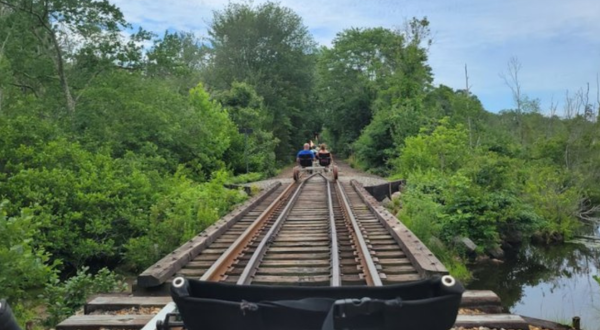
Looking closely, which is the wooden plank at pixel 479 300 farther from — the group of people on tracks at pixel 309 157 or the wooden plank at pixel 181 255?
the group of people on tracks at pixel 309 157

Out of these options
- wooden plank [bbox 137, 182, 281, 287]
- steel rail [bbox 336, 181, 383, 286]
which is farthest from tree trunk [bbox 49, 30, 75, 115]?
steel rail [bbox 336, 181, 383, 286]

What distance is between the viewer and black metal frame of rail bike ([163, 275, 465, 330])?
6.36ft

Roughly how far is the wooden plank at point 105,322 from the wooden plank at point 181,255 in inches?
37.2

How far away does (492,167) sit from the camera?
16.5 meters

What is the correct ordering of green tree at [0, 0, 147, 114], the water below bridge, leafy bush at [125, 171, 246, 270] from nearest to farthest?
leafy bush at [125, 171, 246, 270] < the water below bridge < green tree at [0, 0, 147, 114]

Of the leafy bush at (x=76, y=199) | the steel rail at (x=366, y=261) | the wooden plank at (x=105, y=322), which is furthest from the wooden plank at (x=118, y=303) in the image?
the leafy bush at (x=76, y=199)

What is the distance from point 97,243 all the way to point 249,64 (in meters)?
35.9

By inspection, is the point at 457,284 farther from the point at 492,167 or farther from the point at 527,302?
the point at 492,167

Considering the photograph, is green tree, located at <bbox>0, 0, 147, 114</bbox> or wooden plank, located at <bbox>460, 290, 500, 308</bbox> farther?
green tree, located at <bbox>0, 0, 147, 114</bbox>

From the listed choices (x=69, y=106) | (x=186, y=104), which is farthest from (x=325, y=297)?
(x=186, y=104)

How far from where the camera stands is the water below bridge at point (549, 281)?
1135 centimetres

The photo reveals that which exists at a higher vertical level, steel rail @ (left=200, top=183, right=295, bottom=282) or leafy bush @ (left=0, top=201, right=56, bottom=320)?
leafy bush @ (left=0, top=201, right=56, bottom=320)

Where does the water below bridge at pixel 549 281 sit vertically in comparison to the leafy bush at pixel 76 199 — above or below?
below

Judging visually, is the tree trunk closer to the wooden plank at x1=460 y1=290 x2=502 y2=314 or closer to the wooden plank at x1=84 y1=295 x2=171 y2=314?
the wooden plank at x1=84 y1=295 x2=171 y2=314
